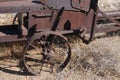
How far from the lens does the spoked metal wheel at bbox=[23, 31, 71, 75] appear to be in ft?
18.7

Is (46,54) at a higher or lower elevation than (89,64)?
higher

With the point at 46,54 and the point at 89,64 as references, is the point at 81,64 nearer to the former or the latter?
the point at 89,64

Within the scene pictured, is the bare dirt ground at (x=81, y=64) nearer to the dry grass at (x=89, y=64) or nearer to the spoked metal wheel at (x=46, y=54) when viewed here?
the dry grass at (x=89, y=64)

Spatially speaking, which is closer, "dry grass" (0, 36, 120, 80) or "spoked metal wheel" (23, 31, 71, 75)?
"spoked metal wheel" (23, 31, 71, 75)

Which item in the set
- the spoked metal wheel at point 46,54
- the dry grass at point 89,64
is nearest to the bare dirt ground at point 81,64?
the dry grass at point 89,64

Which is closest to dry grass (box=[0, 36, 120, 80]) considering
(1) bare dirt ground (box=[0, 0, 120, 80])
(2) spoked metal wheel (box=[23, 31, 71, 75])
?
(1) bare dirt ground (box=[0, 0, 120, 80])

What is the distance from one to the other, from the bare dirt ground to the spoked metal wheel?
0.51ft

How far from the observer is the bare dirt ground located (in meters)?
5.93

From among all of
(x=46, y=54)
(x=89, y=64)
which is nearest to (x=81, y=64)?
(x=89, y=64)

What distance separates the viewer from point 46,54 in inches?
230

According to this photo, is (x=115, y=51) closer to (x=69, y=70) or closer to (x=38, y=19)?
(x=69, y=70)

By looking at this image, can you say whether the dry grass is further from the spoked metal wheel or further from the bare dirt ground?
the spoked metal wheel

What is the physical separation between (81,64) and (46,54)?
2.46 feet

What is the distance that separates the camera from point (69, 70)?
608 cm
